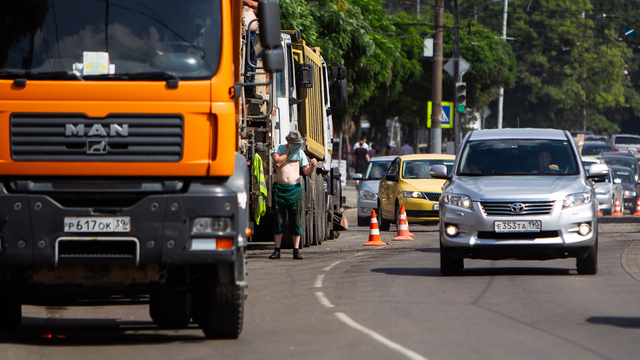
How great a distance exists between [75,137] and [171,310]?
2.06m

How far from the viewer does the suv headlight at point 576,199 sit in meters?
12.3

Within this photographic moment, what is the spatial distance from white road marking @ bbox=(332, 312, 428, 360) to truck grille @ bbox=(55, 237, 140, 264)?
6.29ft

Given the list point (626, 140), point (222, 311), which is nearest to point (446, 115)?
point (222, 311)

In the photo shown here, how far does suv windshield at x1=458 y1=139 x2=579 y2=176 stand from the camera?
13336 mm

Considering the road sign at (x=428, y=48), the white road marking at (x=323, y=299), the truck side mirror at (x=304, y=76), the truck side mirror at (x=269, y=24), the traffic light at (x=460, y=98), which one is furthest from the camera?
the road sign at (x=428, y=48)

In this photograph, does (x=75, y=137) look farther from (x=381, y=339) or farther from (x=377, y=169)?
(x=377, y=169)

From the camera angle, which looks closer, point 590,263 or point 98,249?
point 98,249

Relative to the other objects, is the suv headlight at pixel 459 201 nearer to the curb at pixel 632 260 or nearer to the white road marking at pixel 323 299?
the curb at pixel 632 260

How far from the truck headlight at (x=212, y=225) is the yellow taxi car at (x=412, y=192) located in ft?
44.8

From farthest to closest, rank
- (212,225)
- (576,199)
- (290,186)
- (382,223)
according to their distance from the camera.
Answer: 1. (382,223)
2. (290,186)
3. (576,199)
4. (212,225)

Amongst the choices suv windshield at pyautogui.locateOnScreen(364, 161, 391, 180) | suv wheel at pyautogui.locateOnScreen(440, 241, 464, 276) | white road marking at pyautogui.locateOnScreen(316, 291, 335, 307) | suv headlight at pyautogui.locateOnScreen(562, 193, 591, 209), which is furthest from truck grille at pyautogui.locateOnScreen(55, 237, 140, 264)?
suv windshield at pyautogui.locateOnScreen(364, 161, 391, 180)

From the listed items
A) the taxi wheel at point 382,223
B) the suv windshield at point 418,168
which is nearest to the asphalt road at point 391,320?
the suv windshield at point 418,168

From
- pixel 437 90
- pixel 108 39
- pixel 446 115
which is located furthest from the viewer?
pixel 446 115

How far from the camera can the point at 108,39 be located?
7.71m
